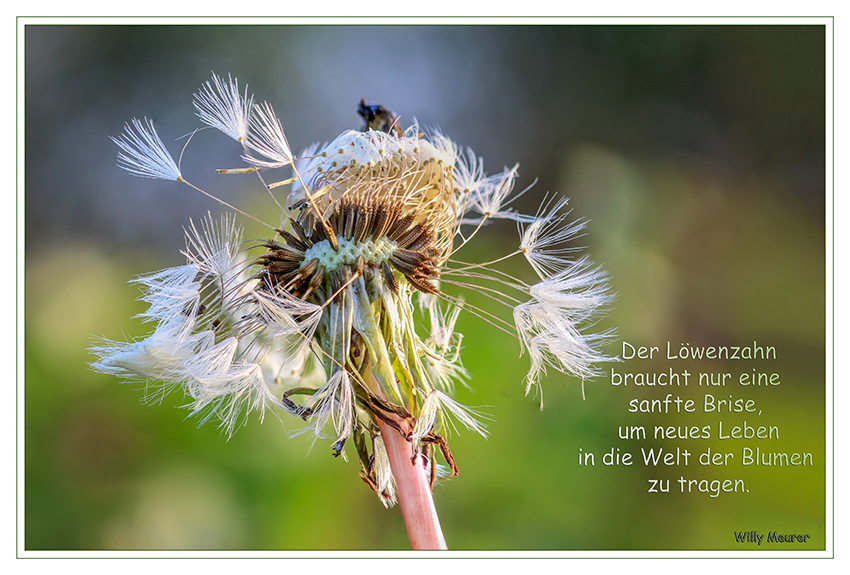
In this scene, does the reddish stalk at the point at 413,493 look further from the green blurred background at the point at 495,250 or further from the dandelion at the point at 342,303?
the green blurred background at the point at 495,250

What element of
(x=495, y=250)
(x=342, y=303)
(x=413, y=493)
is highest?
(x=495, y=250)

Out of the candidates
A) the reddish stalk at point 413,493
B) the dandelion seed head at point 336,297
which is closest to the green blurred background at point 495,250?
the dandelion seed head at point 336,297

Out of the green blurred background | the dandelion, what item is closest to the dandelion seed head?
the dandelion

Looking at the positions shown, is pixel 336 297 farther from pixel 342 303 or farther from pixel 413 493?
pixel 413 493

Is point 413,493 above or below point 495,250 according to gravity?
below

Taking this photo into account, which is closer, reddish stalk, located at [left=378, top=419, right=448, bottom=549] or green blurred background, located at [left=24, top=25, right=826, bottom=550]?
reddish stalk, located at [left=378, top=419, right=448, bottom=549]

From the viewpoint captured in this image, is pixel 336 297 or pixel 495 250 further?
pixel 495 250

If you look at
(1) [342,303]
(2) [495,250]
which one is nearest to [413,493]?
(1) [342,303]

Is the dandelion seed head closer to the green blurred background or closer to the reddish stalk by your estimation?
the reddish stalk
